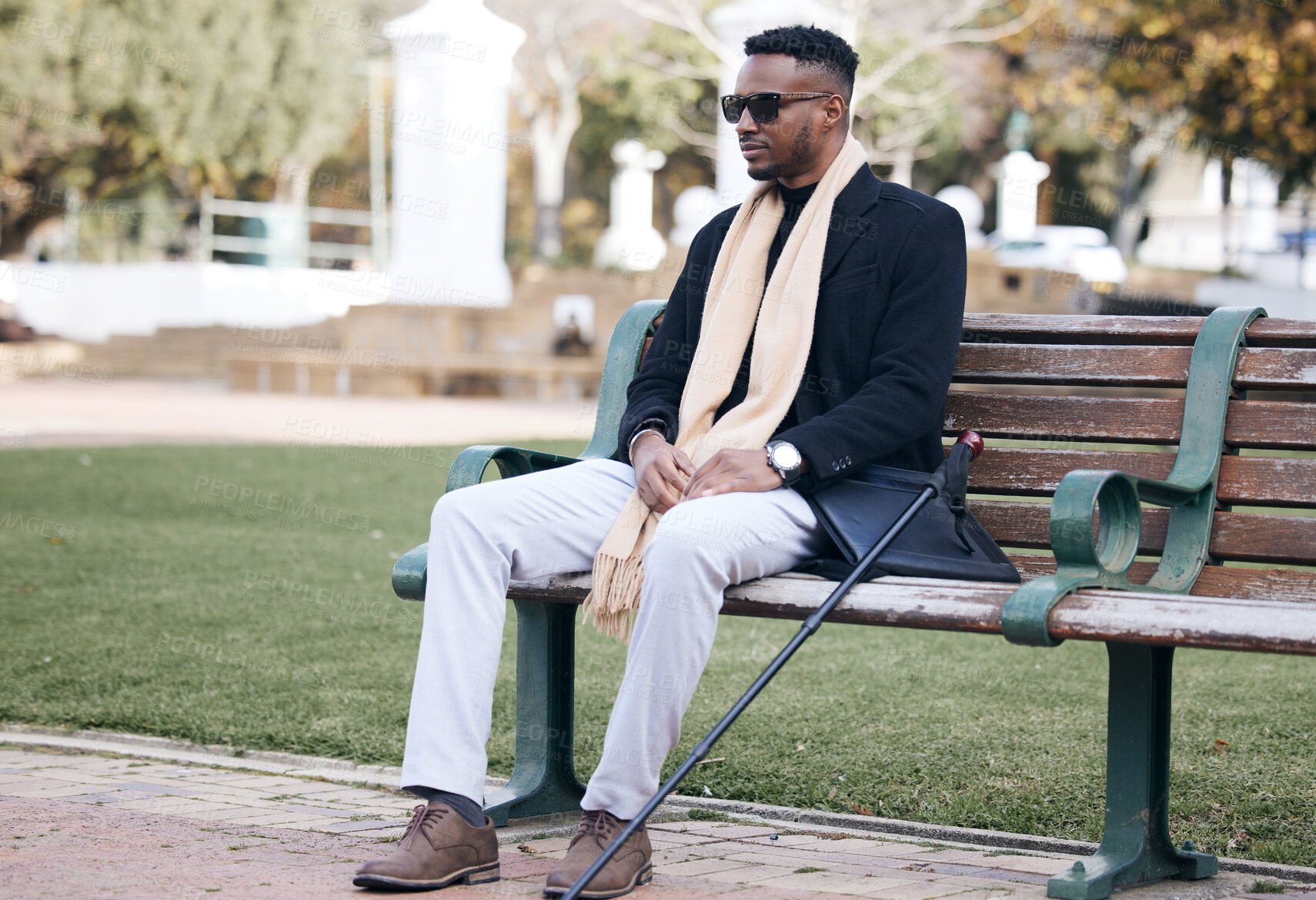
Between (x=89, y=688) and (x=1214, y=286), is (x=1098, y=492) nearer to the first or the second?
Result: (x=89, y=688)

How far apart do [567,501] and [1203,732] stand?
2205mm

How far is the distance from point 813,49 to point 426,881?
6.59 ft

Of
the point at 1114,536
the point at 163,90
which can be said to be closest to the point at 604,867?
the point at 1114,536

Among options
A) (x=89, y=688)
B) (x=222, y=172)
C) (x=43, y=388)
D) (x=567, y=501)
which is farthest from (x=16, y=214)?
(x=567, y=501)

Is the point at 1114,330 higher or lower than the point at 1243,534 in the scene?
higher

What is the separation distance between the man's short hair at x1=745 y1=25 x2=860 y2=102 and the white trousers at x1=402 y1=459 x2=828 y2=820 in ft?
3.33

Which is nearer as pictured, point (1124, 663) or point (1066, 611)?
point (1066, 611)

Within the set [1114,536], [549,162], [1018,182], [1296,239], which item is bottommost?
[1114,536]

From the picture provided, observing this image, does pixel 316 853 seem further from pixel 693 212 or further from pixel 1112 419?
pixel 693 212

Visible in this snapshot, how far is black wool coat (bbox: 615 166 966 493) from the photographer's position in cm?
333

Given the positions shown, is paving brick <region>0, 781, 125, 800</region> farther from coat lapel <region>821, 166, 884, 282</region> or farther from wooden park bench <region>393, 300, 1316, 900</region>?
coat lapel <region>821, 166, 884, 282</region>

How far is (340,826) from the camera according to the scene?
11.9ft

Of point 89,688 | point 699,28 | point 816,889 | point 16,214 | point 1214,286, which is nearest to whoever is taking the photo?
point 816,889

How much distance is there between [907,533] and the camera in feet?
10.8
